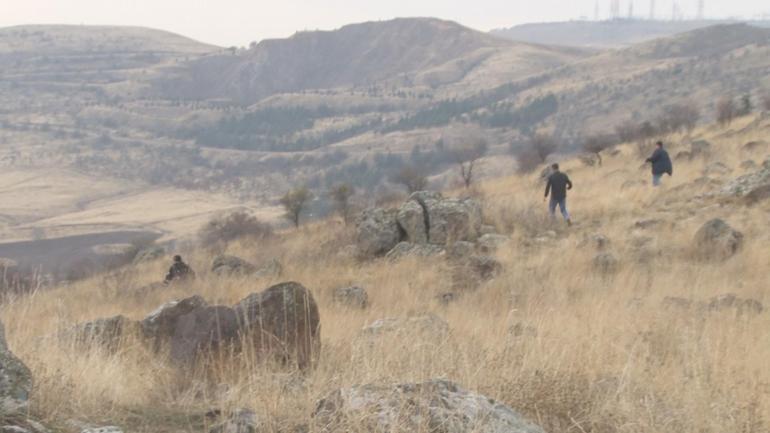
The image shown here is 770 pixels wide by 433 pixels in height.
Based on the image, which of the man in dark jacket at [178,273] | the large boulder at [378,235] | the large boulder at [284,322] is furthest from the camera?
the large boulder at [378,235]

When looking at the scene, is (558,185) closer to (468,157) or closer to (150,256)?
(150,256)

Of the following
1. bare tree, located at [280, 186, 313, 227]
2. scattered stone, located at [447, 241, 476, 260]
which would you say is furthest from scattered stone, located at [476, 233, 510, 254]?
bare tree, located at [280, 186, 313, 227]

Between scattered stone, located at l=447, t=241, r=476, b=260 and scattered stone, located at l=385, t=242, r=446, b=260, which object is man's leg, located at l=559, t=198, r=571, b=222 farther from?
scattered stone, located at l=385, t=242, r=446, b=260

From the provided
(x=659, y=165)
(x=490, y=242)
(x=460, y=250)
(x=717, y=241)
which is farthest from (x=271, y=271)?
(x=659, y=165)

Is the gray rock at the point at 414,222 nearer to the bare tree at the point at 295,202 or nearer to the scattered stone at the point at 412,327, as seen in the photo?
the scattered stone at the point at 412,327

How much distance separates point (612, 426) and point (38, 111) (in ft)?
694

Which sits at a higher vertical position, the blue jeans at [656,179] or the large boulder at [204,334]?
the large boulder at [204,334]

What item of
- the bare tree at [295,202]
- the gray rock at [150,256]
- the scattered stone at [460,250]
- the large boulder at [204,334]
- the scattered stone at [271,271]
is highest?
the large boulder at [204,334]

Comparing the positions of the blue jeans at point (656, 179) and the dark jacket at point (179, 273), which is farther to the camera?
the blue jeans at point (656, 179)

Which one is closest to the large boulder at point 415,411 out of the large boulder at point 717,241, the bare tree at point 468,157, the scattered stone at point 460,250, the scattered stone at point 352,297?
the scattered stone at point 352,297

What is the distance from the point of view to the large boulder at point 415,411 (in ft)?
9.14

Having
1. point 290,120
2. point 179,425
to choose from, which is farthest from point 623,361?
point 290,120

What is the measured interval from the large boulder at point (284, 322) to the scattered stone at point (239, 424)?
134 cm

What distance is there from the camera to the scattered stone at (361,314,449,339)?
4.92m
